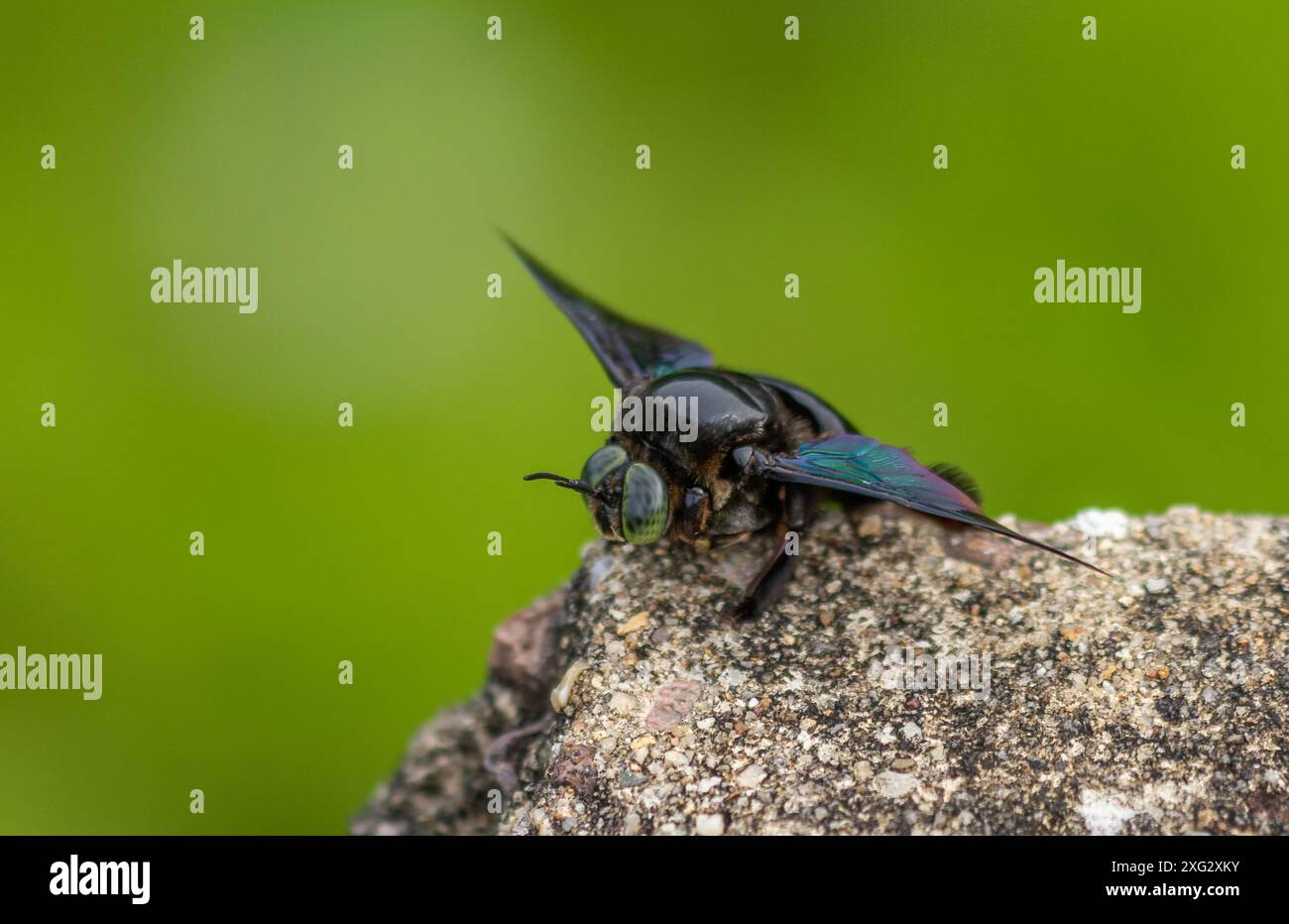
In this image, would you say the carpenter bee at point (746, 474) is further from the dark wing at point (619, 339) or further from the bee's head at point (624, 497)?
the dark wing at point (619, 339)

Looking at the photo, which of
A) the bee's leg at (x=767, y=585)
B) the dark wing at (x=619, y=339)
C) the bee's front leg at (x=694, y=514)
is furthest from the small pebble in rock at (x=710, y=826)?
the dark wing at (x=619, y=339)

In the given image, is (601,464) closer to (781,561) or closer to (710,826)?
(781,561)

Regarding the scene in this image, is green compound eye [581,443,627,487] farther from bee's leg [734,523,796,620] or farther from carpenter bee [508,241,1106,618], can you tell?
bee's leg [734,523,796,620]

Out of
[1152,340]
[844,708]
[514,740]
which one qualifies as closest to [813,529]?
[844,708]

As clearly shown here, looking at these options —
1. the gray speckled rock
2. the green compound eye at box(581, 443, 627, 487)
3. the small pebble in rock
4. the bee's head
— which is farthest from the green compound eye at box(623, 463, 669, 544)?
the small pebble in rock

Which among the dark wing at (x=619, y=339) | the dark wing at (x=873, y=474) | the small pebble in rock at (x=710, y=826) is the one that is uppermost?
the dark wing at (x=619, y=339)

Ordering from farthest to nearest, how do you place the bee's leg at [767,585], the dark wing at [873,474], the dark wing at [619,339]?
1. the dark wing at [619,339]
2. the bee's leg at [767,585]
3. the dark wing at [873,474]
